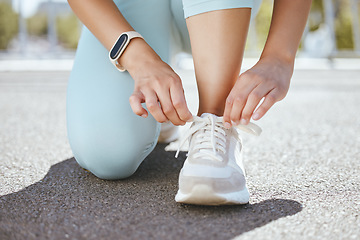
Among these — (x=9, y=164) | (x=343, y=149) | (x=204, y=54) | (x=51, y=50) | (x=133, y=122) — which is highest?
(x=204, y=54)

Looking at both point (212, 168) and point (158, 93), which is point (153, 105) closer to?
point (158, 93)

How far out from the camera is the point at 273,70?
89cm

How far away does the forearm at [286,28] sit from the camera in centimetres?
95

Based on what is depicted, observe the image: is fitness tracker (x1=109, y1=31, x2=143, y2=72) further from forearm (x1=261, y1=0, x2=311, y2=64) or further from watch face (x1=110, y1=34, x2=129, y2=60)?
forearm (x1=261, y1=0, x2=311, y2=64)

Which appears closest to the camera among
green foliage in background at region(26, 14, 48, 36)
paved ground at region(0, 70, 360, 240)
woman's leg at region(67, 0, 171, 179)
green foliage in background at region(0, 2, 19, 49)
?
paved ground at region(0, 70, 360, 240)

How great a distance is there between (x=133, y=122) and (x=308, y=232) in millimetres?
575

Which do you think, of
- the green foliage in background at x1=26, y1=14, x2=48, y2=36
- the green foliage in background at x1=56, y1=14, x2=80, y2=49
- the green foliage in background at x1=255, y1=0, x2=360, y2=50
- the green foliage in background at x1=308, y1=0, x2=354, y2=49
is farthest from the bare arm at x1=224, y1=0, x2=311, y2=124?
the green foliage in background at x1=26, y1=14, x2=48, y2=36

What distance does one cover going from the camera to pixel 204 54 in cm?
97

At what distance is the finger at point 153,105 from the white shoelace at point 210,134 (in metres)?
0.10

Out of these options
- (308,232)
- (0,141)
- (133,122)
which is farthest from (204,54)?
(0,141)

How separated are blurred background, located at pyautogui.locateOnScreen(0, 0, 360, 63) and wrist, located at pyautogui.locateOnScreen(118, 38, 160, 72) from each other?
6.01m

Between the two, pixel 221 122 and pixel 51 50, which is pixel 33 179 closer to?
pixel 221 122

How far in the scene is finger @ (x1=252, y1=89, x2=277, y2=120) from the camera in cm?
81

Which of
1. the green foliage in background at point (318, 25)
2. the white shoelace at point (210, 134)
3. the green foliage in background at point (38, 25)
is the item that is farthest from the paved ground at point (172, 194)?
the green foliage in background at point (38, 25)
